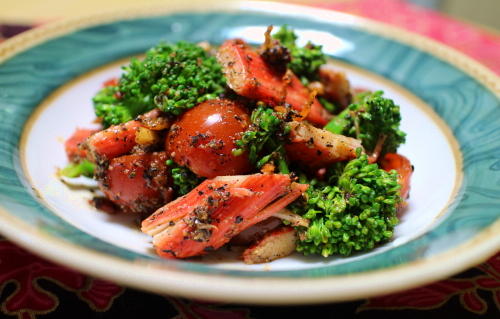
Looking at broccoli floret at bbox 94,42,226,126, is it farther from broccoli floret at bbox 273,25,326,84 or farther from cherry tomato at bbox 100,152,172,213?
broccoli floret at bbox 273,25,326,84

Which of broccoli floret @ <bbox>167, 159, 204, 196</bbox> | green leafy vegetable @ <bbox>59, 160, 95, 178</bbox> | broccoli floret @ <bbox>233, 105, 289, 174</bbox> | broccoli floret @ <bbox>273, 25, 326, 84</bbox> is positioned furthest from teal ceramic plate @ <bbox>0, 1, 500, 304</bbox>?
broccoli floret @ <bbox>273, 25, 326, 84</bbox>

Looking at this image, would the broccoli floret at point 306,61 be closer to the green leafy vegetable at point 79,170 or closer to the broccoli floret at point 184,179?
the broccoli floret at point 184,179

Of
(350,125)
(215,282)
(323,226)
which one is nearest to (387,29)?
(350,125)

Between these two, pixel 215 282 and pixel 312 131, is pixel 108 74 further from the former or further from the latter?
pixel 215 282

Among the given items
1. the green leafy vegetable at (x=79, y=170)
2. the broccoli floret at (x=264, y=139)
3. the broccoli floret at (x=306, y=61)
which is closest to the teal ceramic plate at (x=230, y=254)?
the green leafy vegetable at (x=79, y=170)

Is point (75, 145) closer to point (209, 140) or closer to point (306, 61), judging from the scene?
point (209, 140)

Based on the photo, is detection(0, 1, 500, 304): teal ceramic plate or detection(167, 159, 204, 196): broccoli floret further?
detection(167, 159, 204, 196): broccoli floret

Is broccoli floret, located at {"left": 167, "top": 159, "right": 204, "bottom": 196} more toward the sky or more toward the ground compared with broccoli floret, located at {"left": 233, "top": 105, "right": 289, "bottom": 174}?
more toward the ground
